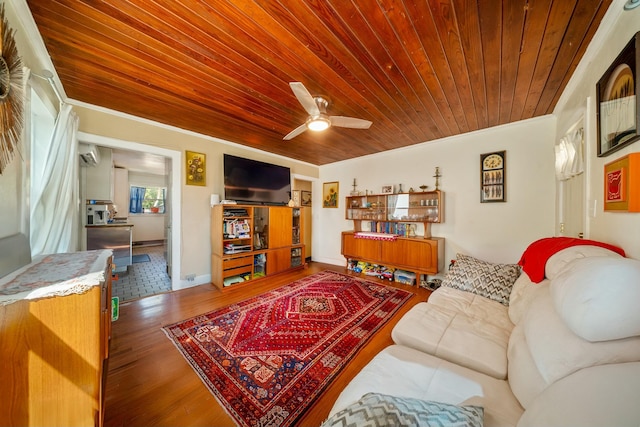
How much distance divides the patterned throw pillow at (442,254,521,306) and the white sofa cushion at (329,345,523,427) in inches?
49.7

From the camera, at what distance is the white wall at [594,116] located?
3.74 feet

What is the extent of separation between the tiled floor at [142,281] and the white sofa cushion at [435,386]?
10.8ft

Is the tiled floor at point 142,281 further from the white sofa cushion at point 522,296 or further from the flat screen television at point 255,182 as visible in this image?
the white sofa cushion at point 522,296

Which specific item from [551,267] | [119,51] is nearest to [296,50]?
[119,51]

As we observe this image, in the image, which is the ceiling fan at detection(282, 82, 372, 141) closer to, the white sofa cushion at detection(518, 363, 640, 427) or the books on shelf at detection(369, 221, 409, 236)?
the white sofa cushion at detection(518, 363, 640, 427)

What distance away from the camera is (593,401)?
52cm

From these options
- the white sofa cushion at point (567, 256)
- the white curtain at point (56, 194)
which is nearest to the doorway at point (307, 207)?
the white curtain at point (56, 194)

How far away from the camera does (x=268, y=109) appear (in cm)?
245

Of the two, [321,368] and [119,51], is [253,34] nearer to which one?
[119,51]

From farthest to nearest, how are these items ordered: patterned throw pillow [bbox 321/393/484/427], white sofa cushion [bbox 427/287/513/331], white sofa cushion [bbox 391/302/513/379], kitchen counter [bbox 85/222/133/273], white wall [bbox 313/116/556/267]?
kitchen counter [bbox 85/222/133/273] < white wall [bbox 313/116/556/267] < white sofa cushion [bbox 427/287/513/331] < white sofa cushion [bbox 391/302/513/379] < patterned throw pillow [bbox 321/393/484/427]

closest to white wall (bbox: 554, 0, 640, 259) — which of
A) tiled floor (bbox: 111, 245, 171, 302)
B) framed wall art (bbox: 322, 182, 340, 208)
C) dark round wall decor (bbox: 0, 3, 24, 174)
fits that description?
dark round wall decor (bbox: 0, 3, 24, 174)

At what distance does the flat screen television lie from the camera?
3453 millimetres

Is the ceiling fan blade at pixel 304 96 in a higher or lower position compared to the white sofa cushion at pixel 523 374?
higher

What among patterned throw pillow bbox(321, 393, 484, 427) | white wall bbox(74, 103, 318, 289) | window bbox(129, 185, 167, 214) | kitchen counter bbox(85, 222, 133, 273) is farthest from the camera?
window bbox(129, 185, 167, 214)
